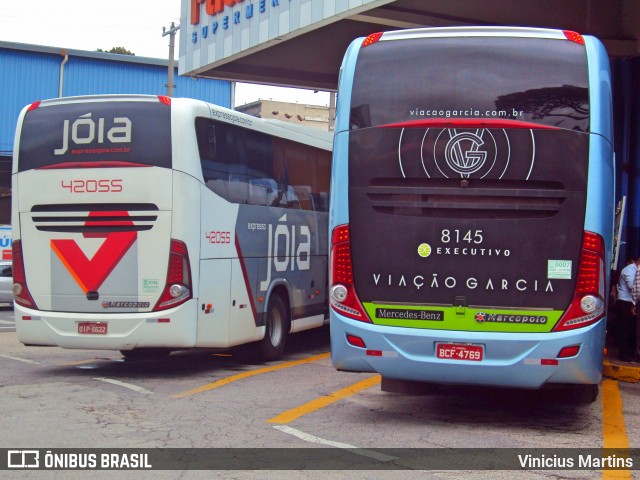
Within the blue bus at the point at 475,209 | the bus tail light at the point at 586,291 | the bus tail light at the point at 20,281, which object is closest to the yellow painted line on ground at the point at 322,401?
the blue bus at the point at 475,209

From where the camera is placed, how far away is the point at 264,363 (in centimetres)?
1366

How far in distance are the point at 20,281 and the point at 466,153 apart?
21.6 feet

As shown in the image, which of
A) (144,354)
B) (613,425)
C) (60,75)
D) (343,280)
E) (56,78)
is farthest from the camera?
(56,78)

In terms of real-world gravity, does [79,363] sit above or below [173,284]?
below

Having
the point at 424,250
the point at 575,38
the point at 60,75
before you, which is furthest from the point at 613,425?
the point at 60,75

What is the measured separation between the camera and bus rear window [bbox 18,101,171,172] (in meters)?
11.5

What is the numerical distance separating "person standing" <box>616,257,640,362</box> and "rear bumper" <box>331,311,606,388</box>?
5.39 meters

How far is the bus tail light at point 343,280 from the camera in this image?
8672 mm

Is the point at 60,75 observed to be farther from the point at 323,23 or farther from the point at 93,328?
the point at 93,328

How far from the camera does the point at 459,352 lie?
8.30 metres

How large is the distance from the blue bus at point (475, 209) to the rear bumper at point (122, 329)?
3245 mm

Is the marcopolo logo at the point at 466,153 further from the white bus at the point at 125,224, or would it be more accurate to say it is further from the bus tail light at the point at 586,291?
the white bus at the point at 125,224

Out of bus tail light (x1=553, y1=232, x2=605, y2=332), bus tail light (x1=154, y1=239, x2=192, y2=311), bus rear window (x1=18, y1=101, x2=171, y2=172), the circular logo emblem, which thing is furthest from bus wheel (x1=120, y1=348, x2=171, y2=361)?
bus tail light (x1=553, y1=232, x2=605, y2=332)

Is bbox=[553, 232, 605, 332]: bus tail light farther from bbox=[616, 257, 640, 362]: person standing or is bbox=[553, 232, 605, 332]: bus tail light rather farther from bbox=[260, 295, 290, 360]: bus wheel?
bbox=[260, 295, 290, 360]: bus wheel
